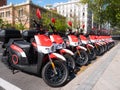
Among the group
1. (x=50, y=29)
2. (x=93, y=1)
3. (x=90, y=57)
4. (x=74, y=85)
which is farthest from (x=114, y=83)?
(x=93, y=1)

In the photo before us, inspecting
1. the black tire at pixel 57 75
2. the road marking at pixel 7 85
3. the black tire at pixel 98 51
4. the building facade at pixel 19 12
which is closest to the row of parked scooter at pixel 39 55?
the black tire at pixel 57 75

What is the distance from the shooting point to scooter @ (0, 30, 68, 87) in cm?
466

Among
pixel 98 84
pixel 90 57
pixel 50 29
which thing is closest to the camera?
pixel 98 84

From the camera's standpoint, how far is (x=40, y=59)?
477 cm

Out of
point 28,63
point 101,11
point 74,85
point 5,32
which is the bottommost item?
point 74,85

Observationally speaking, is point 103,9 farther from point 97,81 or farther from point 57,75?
point 57,75


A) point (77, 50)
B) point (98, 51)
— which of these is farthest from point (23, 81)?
point (98, 51)

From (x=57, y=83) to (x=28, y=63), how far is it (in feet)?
2.80

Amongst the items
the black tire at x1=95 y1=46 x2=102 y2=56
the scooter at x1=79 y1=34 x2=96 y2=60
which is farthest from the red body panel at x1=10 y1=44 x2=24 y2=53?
the black tire at x1=95 y1=46 x2=102 y2=56

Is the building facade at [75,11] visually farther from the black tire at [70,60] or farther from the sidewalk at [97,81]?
the sidewalk at [97,81]

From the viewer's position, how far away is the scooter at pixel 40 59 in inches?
183

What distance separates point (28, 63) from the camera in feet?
16.5

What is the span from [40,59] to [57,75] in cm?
49

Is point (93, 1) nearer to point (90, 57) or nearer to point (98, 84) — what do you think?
point (90, 57)
